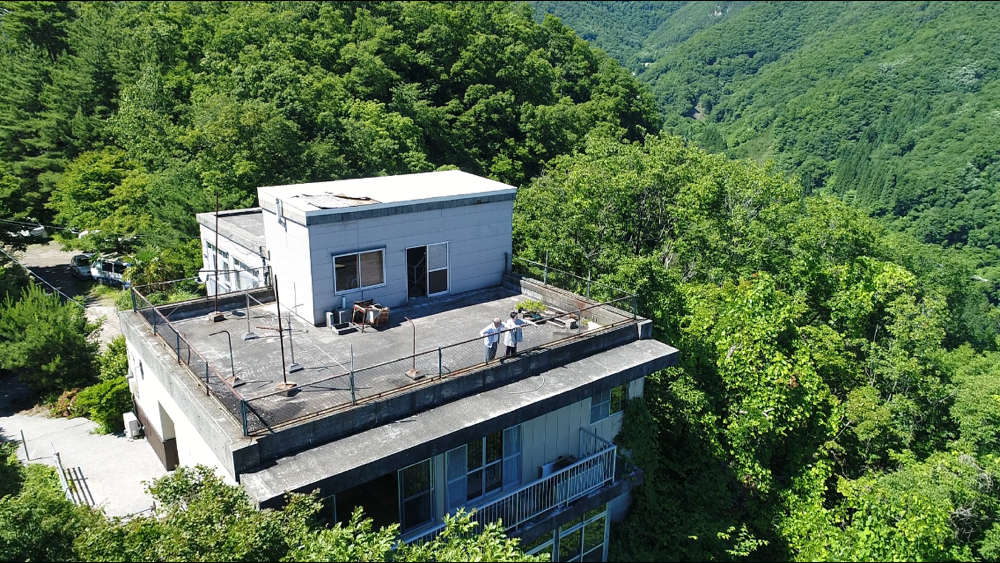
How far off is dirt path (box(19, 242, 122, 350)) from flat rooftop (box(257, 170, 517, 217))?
714 inches

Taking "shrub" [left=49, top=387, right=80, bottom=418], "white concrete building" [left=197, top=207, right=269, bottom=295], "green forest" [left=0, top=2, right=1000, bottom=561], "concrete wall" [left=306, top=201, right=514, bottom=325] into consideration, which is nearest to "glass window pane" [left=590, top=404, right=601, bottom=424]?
"green forest" [left=0, top=2, right=1000, bottom=561]

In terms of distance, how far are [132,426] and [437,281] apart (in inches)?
429

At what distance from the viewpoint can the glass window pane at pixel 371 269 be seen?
1756cm

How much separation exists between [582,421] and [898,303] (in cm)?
1727

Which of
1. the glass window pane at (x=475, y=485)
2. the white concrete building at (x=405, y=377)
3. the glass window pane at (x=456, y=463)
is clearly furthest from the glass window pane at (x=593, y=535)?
the glass window pane at (x=456, y=463)

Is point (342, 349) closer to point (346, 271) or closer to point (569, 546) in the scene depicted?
point (346, 271)

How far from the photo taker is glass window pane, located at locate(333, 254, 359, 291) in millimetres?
17047

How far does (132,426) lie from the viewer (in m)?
20.1

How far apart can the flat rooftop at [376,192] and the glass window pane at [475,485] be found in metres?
7.56

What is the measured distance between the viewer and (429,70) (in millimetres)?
58688

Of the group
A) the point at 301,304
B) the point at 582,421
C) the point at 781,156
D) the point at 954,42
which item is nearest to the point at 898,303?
the point at 582,421

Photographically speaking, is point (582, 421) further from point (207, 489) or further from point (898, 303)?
point (898, 303)

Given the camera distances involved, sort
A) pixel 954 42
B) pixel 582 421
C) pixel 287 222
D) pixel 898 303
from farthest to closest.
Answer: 1. pixel 954 42
2. pixel 898 303
3. pixel 287 222
4. pixel 582 421

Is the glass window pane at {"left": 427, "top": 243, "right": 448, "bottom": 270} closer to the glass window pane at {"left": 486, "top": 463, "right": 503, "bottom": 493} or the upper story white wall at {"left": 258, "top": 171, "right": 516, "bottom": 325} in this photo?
the upper story white wall at {"left": 258, "top": 171, "right": 516, "bottom": 325}
